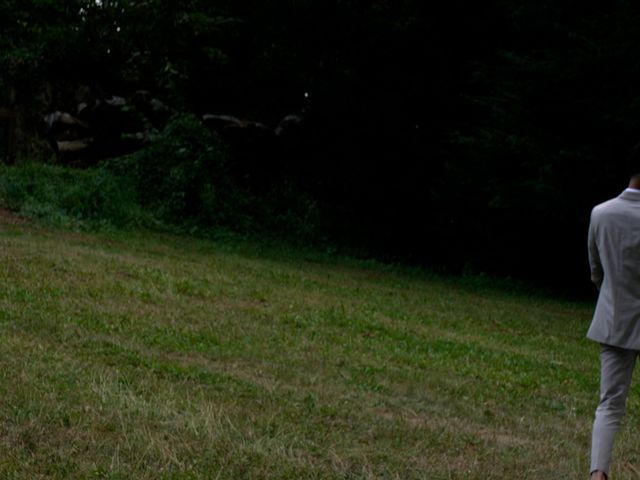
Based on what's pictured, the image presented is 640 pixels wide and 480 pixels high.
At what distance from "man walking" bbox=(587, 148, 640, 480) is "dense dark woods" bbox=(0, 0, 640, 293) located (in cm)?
1195

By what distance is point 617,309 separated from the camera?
5621 millimetres

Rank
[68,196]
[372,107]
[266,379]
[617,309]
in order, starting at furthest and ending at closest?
[372,107] → [68,196] → [266,379] → [617,309]

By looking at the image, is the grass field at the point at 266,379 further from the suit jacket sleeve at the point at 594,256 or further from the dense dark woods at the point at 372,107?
the dense dark woods at the point at 372,107

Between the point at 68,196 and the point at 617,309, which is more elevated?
the point at 617,309

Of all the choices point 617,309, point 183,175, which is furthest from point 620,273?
point 183,175

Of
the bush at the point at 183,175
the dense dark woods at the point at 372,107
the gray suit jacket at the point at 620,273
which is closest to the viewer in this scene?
the gray suit jacket at the point at 620,273

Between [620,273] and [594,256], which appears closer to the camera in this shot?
[620,273]

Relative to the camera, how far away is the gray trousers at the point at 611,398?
5.62 meters

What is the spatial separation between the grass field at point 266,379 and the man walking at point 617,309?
67 centimetres

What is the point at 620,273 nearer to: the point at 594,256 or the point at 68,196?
the point at 594,256

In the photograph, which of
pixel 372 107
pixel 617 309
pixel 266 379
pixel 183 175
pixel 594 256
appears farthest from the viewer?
pixel 372 107

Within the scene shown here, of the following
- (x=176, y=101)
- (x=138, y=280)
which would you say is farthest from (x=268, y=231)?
(x=138, y=280)

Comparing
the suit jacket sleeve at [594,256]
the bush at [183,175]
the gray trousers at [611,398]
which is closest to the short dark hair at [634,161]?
the suit jacket sleeve at [594,256]

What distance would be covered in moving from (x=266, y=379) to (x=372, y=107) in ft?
56.2
